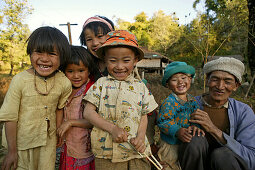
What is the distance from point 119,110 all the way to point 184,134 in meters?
0.76

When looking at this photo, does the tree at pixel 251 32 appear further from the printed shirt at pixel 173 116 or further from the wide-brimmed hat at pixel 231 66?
the printed shirt at pixel 173 116

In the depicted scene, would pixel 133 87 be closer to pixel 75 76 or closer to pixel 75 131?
pixel 75 76

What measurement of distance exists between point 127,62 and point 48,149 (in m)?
1.21

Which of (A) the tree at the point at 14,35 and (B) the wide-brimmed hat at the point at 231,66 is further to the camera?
(A) the tree at the point at 14,35

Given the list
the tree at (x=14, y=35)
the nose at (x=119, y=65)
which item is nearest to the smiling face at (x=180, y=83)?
the nose at (x=119, y=65)

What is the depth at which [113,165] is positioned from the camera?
157 cm

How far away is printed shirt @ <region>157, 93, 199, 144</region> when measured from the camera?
5.72 ft

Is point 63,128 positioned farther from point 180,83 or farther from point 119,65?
point 180,83

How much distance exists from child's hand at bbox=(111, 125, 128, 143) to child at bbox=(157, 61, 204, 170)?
564 mm

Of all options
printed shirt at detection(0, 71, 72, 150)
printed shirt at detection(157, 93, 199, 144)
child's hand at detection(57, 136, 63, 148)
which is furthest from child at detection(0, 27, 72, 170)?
printed shirt at detection(157, 93, 199, 144)

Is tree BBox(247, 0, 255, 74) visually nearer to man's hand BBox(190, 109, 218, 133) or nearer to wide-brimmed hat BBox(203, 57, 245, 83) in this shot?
wide-brimmed hat BBox(203, 57, 245, 83)

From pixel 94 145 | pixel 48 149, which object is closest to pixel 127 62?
pixel 94 145

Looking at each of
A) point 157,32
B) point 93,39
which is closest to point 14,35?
point 93,39

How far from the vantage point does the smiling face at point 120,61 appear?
1585 millimetres
